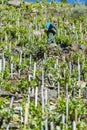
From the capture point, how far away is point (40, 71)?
15508 mm

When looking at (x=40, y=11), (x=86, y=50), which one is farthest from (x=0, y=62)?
(x=40, y=11)

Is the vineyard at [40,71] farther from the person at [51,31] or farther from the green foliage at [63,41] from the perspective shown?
the person at [51,31]

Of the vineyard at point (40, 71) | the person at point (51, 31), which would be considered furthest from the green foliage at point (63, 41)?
the person at point (51, 31)

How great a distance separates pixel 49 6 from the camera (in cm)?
2789

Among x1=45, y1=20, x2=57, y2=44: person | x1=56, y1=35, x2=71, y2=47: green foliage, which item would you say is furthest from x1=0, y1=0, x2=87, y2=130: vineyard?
x1=45, y1=20, x2=57, y2=44: person

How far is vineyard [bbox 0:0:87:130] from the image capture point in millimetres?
10924

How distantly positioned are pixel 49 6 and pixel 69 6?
183cm

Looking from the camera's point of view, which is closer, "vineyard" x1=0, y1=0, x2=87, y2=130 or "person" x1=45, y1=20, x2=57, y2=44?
"vineyard" x1=0, y1=0, x2=87, y2=130

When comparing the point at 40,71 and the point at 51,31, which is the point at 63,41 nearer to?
the point at 51,31

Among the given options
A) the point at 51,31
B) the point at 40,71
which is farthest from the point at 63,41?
the point at 40,71

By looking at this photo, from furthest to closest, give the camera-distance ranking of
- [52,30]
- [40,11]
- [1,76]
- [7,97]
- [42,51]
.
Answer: [40,11] → [52,30] → [42,51] → [1,76] → [7,97]

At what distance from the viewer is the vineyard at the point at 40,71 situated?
1092 cm

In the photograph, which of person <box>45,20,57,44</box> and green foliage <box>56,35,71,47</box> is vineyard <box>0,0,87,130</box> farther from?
person <box>45,20,57,44</box>

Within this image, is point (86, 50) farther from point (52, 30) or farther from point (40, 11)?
point (40, 11)
